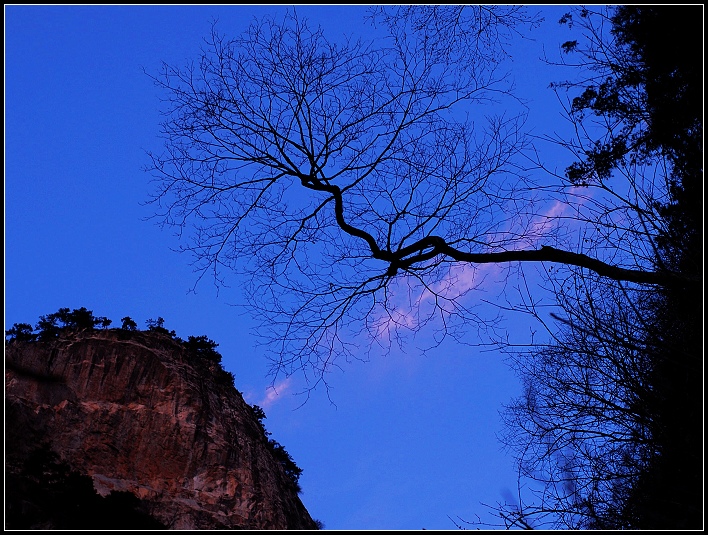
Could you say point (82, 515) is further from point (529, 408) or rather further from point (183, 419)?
point (529, 408)

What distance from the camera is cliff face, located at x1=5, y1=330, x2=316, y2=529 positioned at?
109ft

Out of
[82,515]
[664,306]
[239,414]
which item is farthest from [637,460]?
[239,414]

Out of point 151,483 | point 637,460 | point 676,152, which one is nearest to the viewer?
point 637,460

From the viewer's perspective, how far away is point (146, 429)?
35281mm

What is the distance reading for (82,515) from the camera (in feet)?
84.7

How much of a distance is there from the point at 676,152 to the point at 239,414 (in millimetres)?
36240

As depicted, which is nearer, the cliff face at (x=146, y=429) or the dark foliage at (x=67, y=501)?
the dark foliage at (x=67, y=501)

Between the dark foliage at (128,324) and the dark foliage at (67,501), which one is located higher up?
the dark foliage at (128,324)

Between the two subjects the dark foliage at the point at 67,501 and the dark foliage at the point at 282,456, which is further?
the dark foliage at the point at 282,456

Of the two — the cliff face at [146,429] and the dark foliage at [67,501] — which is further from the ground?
the cliff face at [146,429]

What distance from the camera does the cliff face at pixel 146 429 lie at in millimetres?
33281

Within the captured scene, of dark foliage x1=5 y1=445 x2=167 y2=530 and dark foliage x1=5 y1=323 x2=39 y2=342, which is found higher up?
dark foliage x1=5 y1=323 x2=39 y2=342

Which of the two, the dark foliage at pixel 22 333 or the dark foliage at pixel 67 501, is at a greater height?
the dark foliage at pixel 22 333

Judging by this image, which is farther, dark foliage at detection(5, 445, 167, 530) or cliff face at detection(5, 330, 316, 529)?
cliff face at detection(5, 330, 316, 529)
